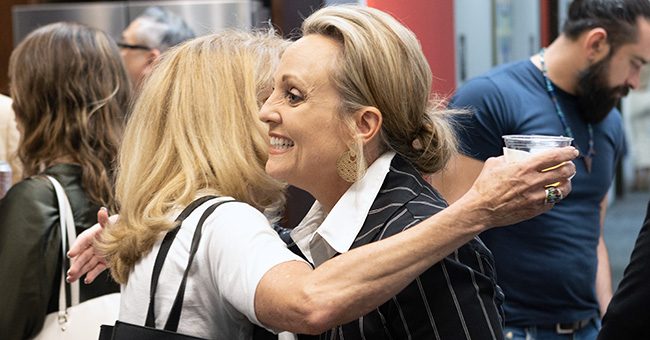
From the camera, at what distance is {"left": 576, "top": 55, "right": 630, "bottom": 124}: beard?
11.3ft

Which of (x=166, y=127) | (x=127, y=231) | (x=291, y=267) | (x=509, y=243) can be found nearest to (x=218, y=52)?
(x=166, y=127)

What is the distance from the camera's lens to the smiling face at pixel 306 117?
6.91 ft

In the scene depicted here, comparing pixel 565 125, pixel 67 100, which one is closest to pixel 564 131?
pixel 565 125

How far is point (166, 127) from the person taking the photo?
2.26 metres

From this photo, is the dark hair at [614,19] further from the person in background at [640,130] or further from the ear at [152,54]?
the person in background at [640,130]

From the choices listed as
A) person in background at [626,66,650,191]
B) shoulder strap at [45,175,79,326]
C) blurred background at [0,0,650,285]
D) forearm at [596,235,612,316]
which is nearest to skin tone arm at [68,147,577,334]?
blurred background at [0,0,650,285]

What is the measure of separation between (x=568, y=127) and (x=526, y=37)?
184 centimetres

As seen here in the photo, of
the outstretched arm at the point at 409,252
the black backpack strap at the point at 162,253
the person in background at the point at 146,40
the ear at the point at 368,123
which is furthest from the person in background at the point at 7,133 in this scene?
the outstretched arm at the point at 409,252

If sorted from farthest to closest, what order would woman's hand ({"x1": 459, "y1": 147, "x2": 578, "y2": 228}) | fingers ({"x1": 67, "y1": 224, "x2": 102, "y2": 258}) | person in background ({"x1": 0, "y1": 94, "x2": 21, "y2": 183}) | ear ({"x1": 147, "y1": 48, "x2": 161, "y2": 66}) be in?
ear ({"x1": 147, "y1": 48, "x2": 161, "y2": 66}) < person in background ({"x1": 0, "y1": 94, "x2": 21, "y2": 183}) < fingers ({"x1": 67, "y1": 224, "x2": 102, "y2": 258}) < woman's hand ({"x1": 459, "y1": 147, "x2": 578, "y2": 228})

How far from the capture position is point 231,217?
199cm

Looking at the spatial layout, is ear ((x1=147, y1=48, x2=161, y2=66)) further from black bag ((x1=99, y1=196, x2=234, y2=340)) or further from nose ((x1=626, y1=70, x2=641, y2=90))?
black bag ((x1=99, y1=196, x2=234, y2=340))

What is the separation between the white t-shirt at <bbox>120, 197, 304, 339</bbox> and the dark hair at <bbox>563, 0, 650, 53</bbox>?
185 cm

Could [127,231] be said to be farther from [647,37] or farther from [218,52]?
[647,37]

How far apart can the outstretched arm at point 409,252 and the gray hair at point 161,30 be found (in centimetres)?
320
